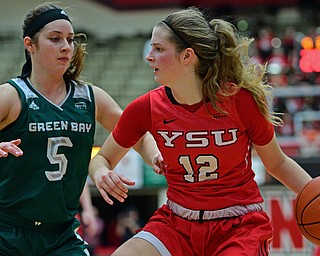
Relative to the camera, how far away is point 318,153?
12.2 m

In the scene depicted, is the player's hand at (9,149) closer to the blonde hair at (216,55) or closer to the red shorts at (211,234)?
the red shorts at (211,234)

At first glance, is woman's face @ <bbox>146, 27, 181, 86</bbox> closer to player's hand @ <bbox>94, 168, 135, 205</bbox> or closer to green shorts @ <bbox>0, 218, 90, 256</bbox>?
player's hand @ <bbox>94, 168, 135, 205</bbox>

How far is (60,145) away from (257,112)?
3.82ft

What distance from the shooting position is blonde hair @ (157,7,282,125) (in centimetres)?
413

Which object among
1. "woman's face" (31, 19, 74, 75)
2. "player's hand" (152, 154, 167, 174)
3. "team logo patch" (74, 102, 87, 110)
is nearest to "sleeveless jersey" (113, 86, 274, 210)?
"player's hand" (152, 154, 167, 174)

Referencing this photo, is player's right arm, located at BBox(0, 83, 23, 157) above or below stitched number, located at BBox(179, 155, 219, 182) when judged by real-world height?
above

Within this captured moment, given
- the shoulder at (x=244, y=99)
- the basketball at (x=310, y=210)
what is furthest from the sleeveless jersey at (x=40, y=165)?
the basketball at (x=310, y=210)

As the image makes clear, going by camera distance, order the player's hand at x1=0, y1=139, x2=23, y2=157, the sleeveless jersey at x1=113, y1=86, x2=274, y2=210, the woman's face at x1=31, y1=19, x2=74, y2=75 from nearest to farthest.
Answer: the player's hand at x1=0, y1=139, x2=23, y2=157 < the sleeveless jersey at x1=113, y1=86, x2=274, y2=210 < the woman's face at x1=31, y1=19, x2=74, y2=75

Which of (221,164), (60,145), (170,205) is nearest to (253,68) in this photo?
(221,164)

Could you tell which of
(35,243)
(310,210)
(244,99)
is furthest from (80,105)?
(310,210)

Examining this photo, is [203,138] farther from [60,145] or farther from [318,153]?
[318,153]

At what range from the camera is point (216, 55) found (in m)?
4.19

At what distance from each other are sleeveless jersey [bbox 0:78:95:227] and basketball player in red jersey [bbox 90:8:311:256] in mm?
203

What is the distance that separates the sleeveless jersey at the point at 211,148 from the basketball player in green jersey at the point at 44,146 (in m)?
0.53
